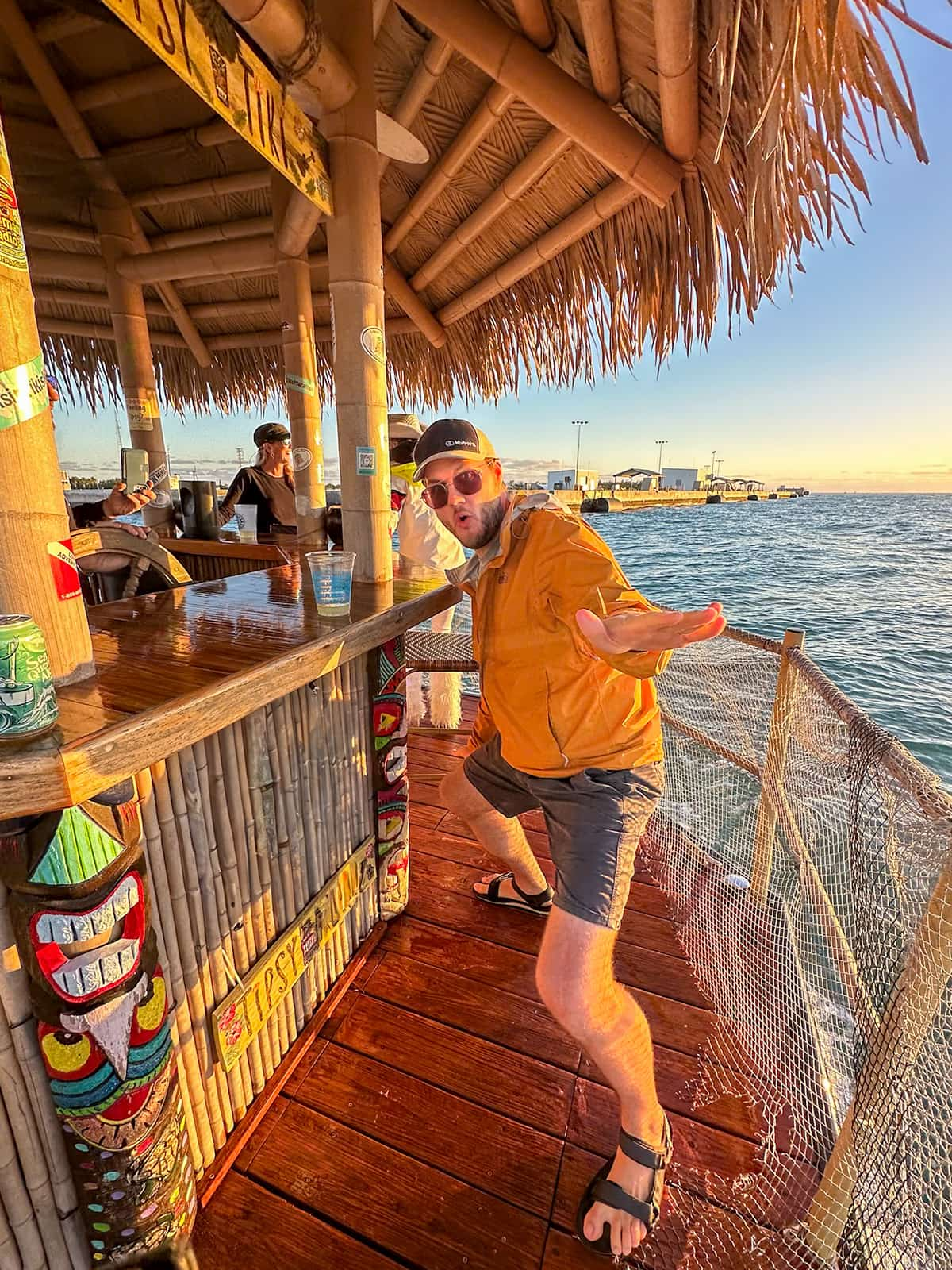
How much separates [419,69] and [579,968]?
3403 millimetres

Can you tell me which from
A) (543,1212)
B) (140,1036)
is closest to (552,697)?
(140,1036)

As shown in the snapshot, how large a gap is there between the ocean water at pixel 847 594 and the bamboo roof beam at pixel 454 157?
23.8ft

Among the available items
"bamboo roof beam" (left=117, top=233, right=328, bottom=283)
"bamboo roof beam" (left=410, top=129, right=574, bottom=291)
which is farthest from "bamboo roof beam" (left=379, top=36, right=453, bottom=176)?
"bamboo roof beam" (left=117, top=233, right=328, bottom=283)

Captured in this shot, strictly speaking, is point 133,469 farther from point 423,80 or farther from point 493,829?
point 493,829

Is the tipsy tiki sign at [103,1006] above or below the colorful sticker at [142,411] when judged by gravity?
below

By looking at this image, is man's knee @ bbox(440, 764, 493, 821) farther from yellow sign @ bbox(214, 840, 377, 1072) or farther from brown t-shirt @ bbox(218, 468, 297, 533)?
brown t-shirt @ bbox(218, 468, 297, 533)

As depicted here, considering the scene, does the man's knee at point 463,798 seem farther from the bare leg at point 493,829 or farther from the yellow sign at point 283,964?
the yellow sign at point 283,964

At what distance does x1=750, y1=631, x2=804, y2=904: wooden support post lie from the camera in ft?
6.38

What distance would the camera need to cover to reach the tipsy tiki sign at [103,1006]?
0.85m

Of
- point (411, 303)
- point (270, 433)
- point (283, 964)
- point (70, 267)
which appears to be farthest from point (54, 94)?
point (283, 964)

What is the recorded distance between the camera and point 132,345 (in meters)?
4.30

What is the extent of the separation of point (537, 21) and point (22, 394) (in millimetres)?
2183

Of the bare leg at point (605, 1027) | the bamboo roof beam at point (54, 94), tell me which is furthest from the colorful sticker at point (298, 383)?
the bare leg at point (605, 1027)

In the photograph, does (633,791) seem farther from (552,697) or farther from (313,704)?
(313,704)
